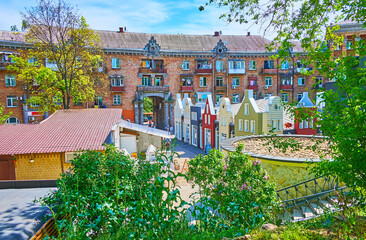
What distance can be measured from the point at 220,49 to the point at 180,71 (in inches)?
280

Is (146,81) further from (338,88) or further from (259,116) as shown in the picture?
(338,88)

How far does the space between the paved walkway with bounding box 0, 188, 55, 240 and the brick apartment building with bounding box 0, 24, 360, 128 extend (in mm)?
31415

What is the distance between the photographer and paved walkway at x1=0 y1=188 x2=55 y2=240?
5.60m

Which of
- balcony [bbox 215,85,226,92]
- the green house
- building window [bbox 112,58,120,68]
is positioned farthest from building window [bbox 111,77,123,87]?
the green house

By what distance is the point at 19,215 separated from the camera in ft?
21.2

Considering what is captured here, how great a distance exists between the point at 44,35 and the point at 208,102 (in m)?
16.8

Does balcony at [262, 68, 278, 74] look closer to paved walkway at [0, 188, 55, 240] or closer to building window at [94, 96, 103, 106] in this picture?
building window at [94, 96, 103, 106]

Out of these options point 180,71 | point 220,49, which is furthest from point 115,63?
point 220,49

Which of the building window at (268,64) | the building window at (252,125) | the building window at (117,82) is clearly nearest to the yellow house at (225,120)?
the building window at (252,125)

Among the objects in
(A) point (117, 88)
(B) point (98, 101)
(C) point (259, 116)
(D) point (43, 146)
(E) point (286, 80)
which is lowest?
(D) point (43, 146)

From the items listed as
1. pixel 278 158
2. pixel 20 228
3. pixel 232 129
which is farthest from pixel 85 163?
pixel 232 129

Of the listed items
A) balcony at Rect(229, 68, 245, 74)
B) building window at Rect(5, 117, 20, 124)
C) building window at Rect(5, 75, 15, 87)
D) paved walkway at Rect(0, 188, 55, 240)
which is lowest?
paved walkway at Rect(0, 188, 55, 240)

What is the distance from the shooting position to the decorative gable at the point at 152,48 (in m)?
40.6

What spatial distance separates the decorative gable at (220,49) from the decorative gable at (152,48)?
876 cm
